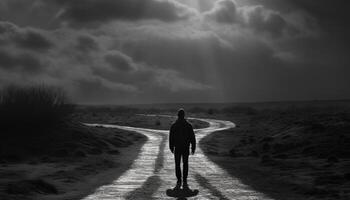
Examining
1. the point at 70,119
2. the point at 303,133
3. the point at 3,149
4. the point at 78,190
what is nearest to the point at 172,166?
the point at 78,190

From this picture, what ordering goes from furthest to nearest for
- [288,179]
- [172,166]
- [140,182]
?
1. [172,166]
2. [288,179]
3. [140,182]

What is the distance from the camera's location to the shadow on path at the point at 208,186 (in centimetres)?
1497

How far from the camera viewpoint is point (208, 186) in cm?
1723

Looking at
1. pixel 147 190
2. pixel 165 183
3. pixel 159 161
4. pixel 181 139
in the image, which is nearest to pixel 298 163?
pixel 159 161

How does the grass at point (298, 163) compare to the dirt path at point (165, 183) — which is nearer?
the dirt path at point (165, 183)

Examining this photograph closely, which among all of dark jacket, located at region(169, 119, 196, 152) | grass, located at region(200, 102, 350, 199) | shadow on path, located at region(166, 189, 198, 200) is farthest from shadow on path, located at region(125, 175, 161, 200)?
grass, located at region(200, 102, 350, 199)

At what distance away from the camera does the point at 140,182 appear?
18.7m

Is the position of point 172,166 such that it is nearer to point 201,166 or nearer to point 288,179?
point 201,166

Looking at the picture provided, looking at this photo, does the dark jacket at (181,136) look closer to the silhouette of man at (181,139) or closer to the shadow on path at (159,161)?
the silhouette of man at (181,139)

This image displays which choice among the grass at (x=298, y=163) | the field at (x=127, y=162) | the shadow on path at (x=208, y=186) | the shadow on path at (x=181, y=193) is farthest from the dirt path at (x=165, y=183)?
the grass at (x=298, y=163)

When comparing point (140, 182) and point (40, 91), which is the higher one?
point (40, 91)

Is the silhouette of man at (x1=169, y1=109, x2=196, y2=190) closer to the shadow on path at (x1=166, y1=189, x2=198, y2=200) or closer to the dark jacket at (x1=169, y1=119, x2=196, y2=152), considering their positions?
the dark jacket at (x1=169, y1=119, x2=196, y2=152)

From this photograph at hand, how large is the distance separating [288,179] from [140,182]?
20.5 feet

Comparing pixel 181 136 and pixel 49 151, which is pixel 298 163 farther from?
pixel 49 151
